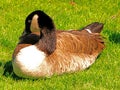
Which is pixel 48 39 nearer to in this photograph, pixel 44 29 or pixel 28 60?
pixel 44 29

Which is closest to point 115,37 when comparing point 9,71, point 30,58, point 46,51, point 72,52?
point 72,52

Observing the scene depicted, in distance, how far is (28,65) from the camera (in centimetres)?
691

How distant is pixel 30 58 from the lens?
691 centimetres

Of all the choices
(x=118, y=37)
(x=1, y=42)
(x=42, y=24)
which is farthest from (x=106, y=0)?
(x=42, y=24)

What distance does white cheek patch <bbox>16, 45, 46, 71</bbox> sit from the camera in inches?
272

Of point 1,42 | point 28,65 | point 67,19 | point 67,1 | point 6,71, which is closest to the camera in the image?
point 28,65

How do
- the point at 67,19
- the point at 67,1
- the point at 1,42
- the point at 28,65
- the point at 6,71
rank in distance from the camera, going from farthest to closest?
the point at 67,1
the point at 67,19
the point at 1,42
the point at 6,71
the point at 28,65

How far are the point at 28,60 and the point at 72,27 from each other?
2.99 metres

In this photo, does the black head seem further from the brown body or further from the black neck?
the brown body

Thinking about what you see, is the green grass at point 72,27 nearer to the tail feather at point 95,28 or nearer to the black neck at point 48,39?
the tail feather at point 95,28

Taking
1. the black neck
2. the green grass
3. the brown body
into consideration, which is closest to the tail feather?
the green grass

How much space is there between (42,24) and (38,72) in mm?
830

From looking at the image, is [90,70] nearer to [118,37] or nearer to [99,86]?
[99,86]

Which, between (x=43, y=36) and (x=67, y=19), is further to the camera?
(x=67, y=19)
